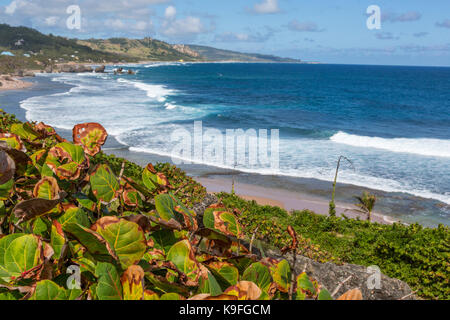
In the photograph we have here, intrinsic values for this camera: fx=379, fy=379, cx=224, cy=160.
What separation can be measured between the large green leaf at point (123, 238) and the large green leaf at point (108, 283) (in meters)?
0.08

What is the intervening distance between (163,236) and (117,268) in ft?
0.94

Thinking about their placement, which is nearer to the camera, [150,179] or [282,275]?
[282,275]

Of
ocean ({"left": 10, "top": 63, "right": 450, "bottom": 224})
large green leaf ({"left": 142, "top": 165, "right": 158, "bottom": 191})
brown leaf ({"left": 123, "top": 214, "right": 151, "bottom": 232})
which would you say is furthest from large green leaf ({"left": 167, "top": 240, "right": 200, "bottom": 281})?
ocean ({"left": 10, "top": 63, "right": 450, "bottom": 224})

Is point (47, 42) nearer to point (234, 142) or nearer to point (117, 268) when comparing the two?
point (234, 142)

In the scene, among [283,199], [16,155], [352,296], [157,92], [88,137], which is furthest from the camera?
[157,92]

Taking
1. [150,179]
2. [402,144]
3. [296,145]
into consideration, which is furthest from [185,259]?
[402,144]

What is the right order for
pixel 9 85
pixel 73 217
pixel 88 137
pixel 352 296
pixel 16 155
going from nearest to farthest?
pixel 352 296 → pixel 73 217 → pixel 16 155 → pixel 88 137 → pixel 9 85

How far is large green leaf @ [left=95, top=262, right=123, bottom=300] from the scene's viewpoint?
894 mm

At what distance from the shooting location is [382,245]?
9.61 meters

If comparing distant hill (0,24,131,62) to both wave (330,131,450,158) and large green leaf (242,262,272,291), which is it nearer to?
wave (330,131,450,158)

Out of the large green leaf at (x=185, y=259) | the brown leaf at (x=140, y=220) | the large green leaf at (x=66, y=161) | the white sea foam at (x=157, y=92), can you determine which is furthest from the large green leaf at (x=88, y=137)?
the white sea foam at (x=157, y=92)

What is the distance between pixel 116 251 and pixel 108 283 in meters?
0.11

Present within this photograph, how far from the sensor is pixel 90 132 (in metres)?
1.97

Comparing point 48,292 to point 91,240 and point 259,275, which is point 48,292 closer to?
point 91,240
